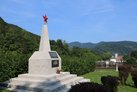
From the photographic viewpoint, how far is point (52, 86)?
646 inches

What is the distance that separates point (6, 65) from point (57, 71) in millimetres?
3954

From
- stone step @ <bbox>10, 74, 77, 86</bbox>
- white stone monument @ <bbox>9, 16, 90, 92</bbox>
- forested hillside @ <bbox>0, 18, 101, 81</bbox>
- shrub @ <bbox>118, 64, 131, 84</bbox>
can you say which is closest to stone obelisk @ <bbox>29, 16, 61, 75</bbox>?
white stone monument @ <bbox>9, 16, 90, 92</bbox>

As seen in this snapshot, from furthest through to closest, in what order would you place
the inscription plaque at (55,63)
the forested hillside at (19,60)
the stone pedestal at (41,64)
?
the inscription plaque at (55,63)
the stone pedestal at (41,64)
the forested hillside at (19,60)

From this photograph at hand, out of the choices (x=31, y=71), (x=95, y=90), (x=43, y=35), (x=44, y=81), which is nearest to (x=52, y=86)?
(x=44, y=81)

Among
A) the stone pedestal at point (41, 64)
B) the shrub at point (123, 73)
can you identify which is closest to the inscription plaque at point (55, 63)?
the stone pedestal at point (41, 64)

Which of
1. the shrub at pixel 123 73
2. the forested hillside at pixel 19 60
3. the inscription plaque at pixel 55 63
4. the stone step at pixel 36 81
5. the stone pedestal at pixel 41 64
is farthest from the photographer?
the shrub at pixel 123 73

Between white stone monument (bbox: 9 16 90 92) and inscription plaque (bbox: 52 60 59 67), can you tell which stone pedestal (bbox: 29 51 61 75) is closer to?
white stone monument (bbox: 9 16 90 92)

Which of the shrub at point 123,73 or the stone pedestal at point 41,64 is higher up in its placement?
the stone pedestal at point 41,64

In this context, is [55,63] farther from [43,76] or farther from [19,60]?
[19,60]

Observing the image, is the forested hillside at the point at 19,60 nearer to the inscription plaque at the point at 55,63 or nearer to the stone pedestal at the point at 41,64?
the stone pedestal at the point at 41,64

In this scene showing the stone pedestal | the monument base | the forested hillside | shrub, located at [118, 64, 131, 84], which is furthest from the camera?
shrub, located at [118, 64, 131, 84]

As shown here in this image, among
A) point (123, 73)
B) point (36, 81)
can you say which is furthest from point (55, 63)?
point (123, 73)

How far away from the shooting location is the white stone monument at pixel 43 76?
16.5 m

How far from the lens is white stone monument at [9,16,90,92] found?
16.5 m
